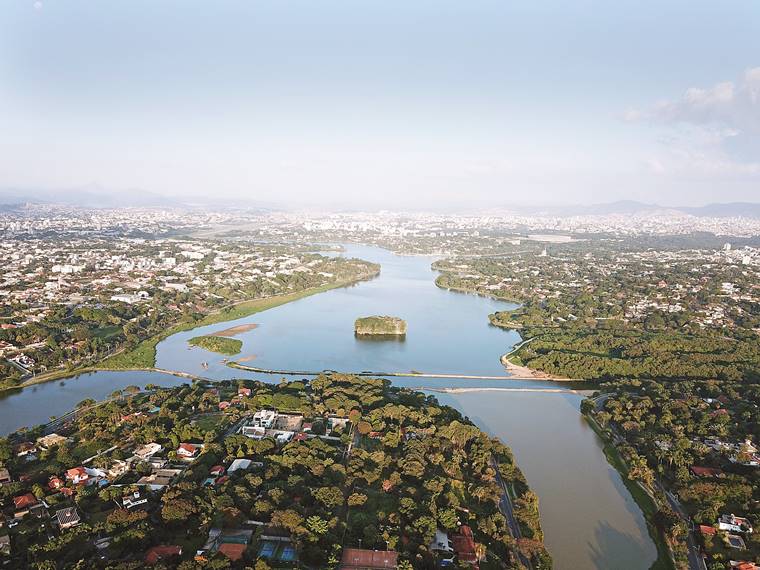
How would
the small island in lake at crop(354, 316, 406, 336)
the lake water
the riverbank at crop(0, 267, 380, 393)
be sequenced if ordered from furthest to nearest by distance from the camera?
the small island in lake at crop(354, 316, 406, 336) < the riverbank at crop(0, 267, 380, 393) < the lake water

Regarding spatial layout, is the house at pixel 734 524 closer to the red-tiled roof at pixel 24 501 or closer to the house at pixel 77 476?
the house at pixel 77 476

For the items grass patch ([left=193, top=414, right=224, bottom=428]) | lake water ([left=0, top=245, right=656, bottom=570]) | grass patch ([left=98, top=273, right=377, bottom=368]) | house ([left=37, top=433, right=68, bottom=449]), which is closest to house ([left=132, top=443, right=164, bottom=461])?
grass patch ([left=193, top=414, right=224, bottom=428])

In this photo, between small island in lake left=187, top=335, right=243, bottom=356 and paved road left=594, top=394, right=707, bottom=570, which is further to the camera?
small island in lake left=187, top=335, right=243, bottom=356

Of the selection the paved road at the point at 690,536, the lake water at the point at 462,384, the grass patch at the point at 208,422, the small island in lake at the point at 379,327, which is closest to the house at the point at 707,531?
the paved road at the point at 690,536

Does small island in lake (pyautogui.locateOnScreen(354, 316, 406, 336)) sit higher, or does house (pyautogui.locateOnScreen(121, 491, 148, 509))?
small island in lake (pyautogui.locateOnScreen(354, 316, 406, 336))

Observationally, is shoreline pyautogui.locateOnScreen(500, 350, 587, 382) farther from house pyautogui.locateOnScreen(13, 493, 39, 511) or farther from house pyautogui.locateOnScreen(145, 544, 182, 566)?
house pyautogui.locateOnScreen(13, 493, 39, 511)

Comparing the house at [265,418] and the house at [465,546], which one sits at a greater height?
the house at [265,418]

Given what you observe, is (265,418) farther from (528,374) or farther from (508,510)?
(528,374)
